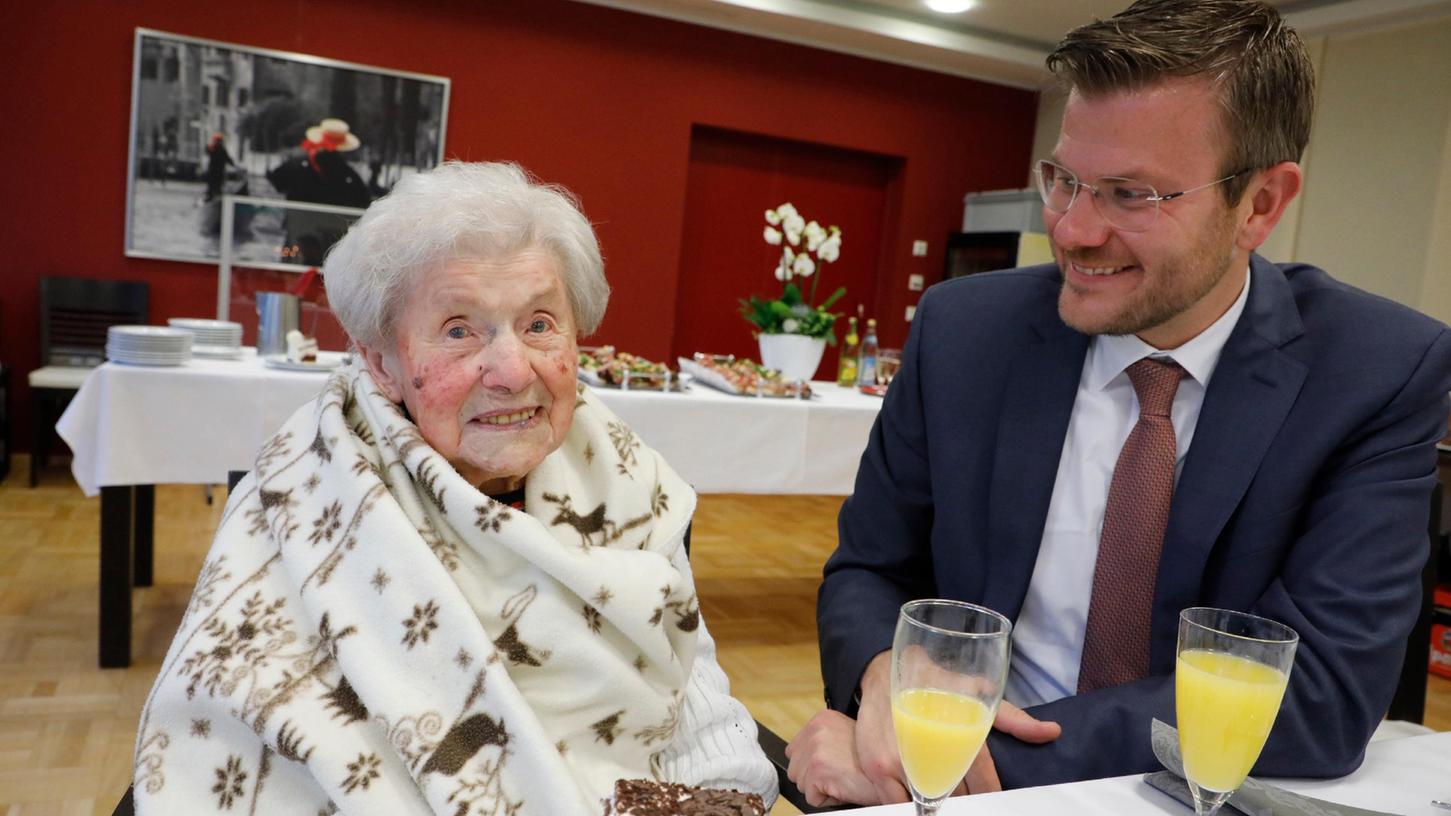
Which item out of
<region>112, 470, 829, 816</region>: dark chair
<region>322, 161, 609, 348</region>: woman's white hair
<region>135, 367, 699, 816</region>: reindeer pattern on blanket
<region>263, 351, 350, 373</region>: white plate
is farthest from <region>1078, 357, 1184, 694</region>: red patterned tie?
<region>263, 351, 350, 373</region>: white plate

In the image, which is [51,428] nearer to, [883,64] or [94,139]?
[94,139]

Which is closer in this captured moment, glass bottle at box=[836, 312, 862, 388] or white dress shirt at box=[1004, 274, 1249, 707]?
white dress shirt at box=[1004, 274, 1249, 707]

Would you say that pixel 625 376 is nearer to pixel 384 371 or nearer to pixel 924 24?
pixel 384 371

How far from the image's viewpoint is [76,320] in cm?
564

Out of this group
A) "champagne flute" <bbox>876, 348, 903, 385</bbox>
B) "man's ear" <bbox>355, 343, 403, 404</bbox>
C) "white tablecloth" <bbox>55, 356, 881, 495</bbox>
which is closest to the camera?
"man's ear" <bbox>355, 343, 403, 404</bbox>

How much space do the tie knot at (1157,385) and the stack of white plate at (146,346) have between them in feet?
8.64

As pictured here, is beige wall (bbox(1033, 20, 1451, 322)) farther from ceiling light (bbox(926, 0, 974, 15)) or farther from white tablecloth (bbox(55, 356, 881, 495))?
white tablecloth (bbox(55, 356, 881, 495))

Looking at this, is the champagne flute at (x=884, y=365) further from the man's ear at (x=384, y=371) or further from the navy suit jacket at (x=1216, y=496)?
the man's ear at (x=384, y=371)

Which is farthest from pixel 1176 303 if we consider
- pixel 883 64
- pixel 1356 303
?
pixel 883 64

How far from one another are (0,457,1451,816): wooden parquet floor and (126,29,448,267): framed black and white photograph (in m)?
1.52

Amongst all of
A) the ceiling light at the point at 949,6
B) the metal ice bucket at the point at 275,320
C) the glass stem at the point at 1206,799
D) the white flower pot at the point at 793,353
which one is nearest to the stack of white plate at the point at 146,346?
the metal ice bucket at the point at 275,320

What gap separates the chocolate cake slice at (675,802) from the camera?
2.55 ft

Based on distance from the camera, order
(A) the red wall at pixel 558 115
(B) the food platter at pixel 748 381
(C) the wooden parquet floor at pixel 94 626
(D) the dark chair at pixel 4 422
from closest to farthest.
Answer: (C) the wooden parquet floor at pixel 94 626 → (B) the food platter at pixel 748 381 → (D) the dark chair at pixel 4 422 → (A) the red wall at pixel 558 115

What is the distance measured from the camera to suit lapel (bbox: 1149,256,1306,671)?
49.3 inches
